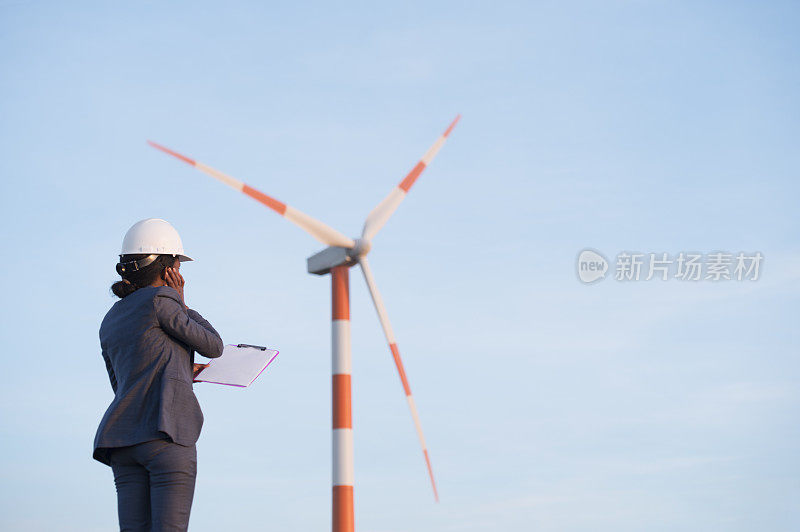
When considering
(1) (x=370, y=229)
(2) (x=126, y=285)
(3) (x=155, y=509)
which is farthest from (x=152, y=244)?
(1) (x=370, y=229)

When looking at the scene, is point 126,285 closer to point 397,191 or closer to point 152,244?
point 152,244

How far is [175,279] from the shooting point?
838 cm

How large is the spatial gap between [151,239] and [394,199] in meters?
7.97

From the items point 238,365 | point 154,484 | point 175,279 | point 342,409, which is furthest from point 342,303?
point 154,484

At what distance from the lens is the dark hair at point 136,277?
8.19 metres

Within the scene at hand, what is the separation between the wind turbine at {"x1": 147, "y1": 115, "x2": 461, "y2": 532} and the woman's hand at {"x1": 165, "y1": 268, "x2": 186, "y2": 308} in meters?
4.48

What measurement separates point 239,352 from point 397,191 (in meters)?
7.31

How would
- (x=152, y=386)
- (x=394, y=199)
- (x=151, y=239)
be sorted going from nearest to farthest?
(x=152, y=386)
(x=151, y=239)
(x=394, y=199)

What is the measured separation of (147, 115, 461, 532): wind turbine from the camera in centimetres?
1266

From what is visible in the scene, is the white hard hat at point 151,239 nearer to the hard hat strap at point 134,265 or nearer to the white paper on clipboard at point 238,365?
the hard hat strap at point 134,265

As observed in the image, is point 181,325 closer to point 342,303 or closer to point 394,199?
point 342,303

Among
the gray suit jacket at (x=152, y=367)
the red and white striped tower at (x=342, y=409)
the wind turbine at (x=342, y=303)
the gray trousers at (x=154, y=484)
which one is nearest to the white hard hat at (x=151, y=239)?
the gray suit jacket at (x=152, y=367)

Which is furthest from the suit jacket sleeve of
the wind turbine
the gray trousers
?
the wind turbine

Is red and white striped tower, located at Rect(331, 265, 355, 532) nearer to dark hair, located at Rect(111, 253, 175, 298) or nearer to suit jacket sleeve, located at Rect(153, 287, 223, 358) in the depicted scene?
suit jacket sleeve, located at Rect(153, 287, 223, 358)
